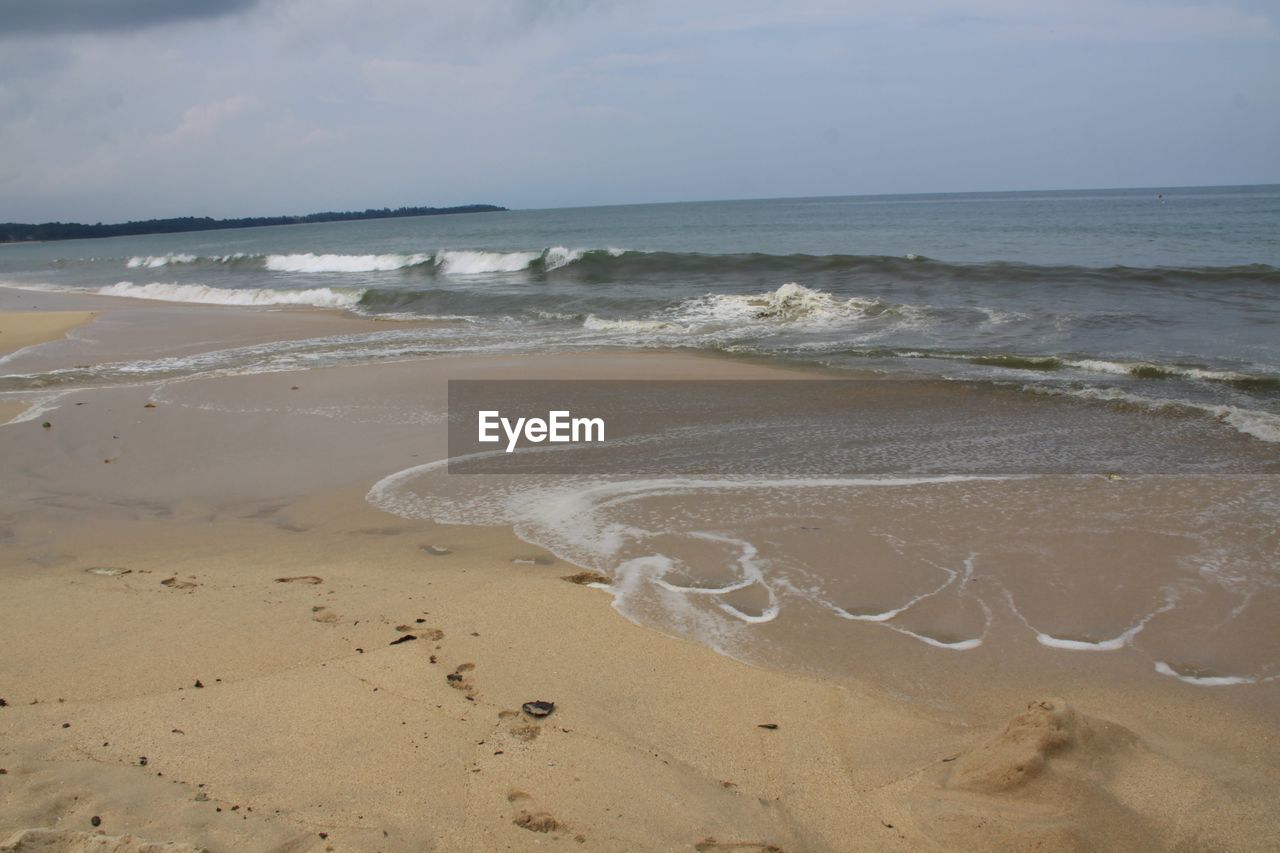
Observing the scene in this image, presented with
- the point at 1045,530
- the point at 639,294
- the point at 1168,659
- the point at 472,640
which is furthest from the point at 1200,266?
the point at 472,640

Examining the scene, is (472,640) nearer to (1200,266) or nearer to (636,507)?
(636,507)

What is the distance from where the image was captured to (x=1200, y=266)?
2131cm

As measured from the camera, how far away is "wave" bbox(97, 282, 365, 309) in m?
23.5

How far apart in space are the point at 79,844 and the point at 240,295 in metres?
26.6

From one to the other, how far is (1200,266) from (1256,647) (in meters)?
21.0

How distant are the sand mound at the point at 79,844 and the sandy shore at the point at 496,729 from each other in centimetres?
1

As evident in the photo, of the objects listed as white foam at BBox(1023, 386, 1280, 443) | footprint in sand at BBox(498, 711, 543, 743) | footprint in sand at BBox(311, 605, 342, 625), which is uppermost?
white foam at BBox(1023, 386, 1280, 443)

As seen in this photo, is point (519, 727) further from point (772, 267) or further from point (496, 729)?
point (772, 267)

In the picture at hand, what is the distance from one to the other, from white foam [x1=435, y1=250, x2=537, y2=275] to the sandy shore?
27519mm

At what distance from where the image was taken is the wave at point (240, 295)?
77.2 ft

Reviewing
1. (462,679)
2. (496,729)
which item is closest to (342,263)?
(462,679)

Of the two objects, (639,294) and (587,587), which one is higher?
(639,294)

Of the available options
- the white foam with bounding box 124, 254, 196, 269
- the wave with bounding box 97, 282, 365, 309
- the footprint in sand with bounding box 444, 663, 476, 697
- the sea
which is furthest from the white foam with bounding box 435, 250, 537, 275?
the footprint in sand with bounding box 444, 663, 476, 697

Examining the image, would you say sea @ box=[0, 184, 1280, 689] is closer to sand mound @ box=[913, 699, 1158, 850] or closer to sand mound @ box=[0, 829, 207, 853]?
sand mound @ box=[913, 699, 1158, 850]
